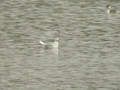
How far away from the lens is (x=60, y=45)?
2.42 metres

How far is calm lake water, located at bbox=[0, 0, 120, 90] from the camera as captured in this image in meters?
2.37

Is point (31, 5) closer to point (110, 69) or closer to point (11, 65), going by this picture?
point (11, 65)

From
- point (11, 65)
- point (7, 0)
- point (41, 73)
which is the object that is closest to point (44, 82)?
point (41, 73)

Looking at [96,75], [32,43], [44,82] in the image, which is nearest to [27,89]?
[44,82]

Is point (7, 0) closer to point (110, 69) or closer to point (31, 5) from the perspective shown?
point (31, 5)

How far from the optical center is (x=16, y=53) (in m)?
2.42

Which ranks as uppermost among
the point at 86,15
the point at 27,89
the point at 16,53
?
the point at 86,15

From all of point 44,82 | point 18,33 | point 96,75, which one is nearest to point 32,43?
point 18,33

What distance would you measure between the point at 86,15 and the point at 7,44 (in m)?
0.54

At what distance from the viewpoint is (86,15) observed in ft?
7.89

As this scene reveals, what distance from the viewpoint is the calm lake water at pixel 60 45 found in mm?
2365

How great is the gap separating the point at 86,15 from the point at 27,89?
594 millimetres

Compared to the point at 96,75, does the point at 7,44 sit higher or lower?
higher

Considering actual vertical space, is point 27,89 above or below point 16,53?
below
